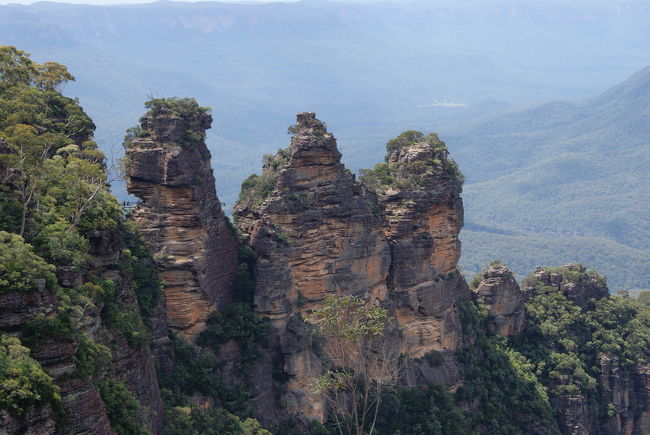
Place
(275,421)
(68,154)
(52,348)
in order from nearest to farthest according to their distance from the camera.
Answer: (52,348)
(68,154)
(275,421)

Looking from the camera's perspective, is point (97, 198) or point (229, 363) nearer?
point (97, 198)

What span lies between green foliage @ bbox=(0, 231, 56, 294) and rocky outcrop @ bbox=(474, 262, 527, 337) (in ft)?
122

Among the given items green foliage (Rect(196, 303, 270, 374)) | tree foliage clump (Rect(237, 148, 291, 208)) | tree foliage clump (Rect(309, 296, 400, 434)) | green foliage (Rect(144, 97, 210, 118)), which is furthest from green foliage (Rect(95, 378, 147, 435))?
tree foliage clump (Rect(237, 148, 291, 208))

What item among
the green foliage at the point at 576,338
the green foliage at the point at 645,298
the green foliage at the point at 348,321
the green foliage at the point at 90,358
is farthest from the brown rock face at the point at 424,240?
the green foliage at the point at 645,298

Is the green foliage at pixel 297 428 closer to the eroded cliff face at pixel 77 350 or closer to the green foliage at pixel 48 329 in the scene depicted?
the eroded cliff face at pixel 77 350

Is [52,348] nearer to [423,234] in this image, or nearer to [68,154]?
[68,154]

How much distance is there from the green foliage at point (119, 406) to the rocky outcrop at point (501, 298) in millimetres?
33575

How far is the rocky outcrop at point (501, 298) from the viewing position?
57.5 metres

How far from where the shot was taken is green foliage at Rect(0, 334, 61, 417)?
71.4 ft

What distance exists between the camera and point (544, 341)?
6009 centimetres

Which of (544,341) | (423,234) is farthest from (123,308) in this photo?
(544,341)

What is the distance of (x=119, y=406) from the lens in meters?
27.8

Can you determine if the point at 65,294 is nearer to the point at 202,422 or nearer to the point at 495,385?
the point at 202,422

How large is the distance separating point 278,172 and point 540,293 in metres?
27.5
